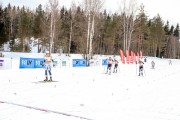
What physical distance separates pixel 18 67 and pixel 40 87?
1147 cm

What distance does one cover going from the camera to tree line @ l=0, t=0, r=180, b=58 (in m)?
46.1

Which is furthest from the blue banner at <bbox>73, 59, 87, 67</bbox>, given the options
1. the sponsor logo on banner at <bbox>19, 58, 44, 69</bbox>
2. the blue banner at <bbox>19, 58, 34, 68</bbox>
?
the blue banner at <bbox>19, 58, 34, 68</bbox>

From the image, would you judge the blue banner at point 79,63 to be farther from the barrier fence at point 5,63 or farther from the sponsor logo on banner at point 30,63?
the barrier fence at point 5,63

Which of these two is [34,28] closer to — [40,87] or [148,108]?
[40,87]

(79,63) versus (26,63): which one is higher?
(26,63)

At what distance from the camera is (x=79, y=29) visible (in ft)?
194

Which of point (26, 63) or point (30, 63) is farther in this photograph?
point (30, 63)

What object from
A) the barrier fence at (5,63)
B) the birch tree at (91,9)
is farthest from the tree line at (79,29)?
the barrier fence at (5,63)

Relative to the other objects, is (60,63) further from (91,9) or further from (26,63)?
(91,9)

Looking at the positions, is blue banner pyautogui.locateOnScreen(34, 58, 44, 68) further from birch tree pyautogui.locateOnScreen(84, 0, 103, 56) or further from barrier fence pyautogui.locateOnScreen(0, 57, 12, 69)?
birch tree pyautogui.locateOnScreen(84, 0, 103, 56)

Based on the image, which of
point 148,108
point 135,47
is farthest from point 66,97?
point 135,47

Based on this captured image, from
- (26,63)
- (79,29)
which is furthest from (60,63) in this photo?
(79,29)

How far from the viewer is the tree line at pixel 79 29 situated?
46125 mm

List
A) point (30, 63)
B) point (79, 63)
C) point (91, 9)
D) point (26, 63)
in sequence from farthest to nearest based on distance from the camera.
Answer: point (91, 9)
point (79, 63)
point (30, 63)
point (26, 63)
